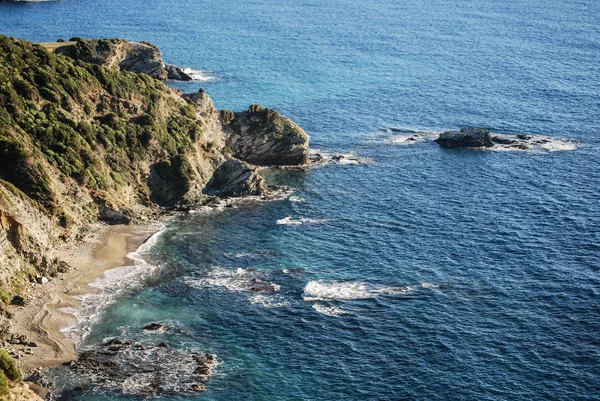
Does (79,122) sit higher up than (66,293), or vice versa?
(79,122)

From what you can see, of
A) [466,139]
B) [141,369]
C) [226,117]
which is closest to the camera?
[141,369]

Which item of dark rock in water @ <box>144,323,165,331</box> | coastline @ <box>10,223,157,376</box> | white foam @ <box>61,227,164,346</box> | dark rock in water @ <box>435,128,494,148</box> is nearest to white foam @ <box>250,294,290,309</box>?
dark rock in water @ <box>144,323,165,331</box>

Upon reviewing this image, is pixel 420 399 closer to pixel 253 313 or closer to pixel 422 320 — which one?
pixel 422 320

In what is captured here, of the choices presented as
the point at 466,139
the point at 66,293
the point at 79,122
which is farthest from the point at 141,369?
the point at 466,139

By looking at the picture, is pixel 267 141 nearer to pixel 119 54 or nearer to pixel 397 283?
pixel 397 283

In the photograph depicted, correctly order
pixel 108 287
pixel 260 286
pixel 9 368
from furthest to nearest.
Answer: pixel 260 286 < pixel 108 287 < pixel 9 368

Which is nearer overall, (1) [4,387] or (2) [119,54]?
(1) [4,387]

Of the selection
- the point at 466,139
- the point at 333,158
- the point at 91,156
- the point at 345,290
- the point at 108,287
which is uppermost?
the point at 91,156
